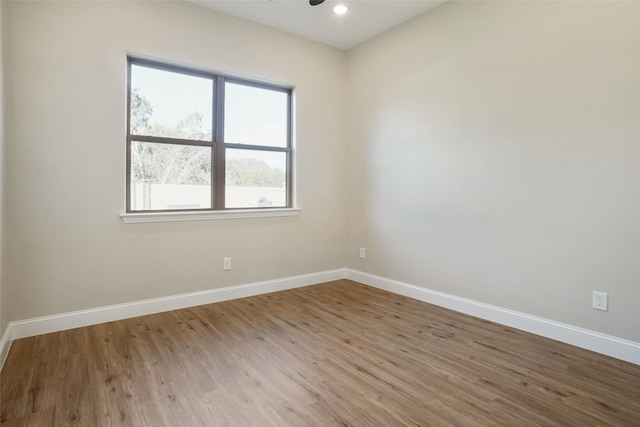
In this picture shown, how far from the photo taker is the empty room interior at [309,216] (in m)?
1.89

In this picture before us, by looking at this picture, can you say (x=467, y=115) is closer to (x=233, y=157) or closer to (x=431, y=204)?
(x=431, y=204)

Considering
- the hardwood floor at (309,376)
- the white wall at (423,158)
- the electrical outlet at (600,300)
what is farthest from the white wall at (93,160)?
the electrical outlet at (600,300)

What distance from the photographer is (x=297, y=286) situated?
155 inches

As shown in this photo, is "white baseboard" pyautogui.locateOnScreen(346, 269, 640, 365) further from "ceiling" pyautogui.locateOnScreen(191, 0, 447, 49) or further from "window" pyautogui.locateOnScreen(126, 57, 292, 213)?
"ceiling" pyautogui.locateOnScreen(191, 0, 447, 49)

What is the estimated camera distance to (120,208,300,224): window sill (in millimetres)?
2889

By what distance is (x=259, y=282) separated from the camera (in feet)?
12.0

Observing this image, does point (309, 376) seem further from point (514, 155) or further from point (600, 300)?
point (514, 155)

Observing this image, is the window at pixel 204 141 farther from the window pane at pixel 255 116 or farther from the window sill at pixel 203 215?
the window sill at pixel 203 215

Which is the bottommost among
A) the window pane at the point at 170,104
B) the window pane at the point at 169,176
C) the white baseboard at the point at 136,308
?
the white baseboard at the point at 136,308

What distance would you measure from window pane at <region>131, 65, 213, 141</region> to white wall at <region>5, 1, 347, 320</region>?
0.57ft

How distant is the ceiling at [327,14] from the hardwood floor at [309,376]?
9.82ft

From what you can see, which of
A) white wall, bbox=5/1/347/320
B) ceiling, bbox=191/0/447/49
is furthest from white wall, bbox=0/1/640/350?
ceiling, bbox=191/0/447/49

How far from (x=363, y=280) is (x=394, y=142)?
1738 millimetres

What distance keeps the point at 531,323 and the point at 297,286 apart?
7.78 ft
